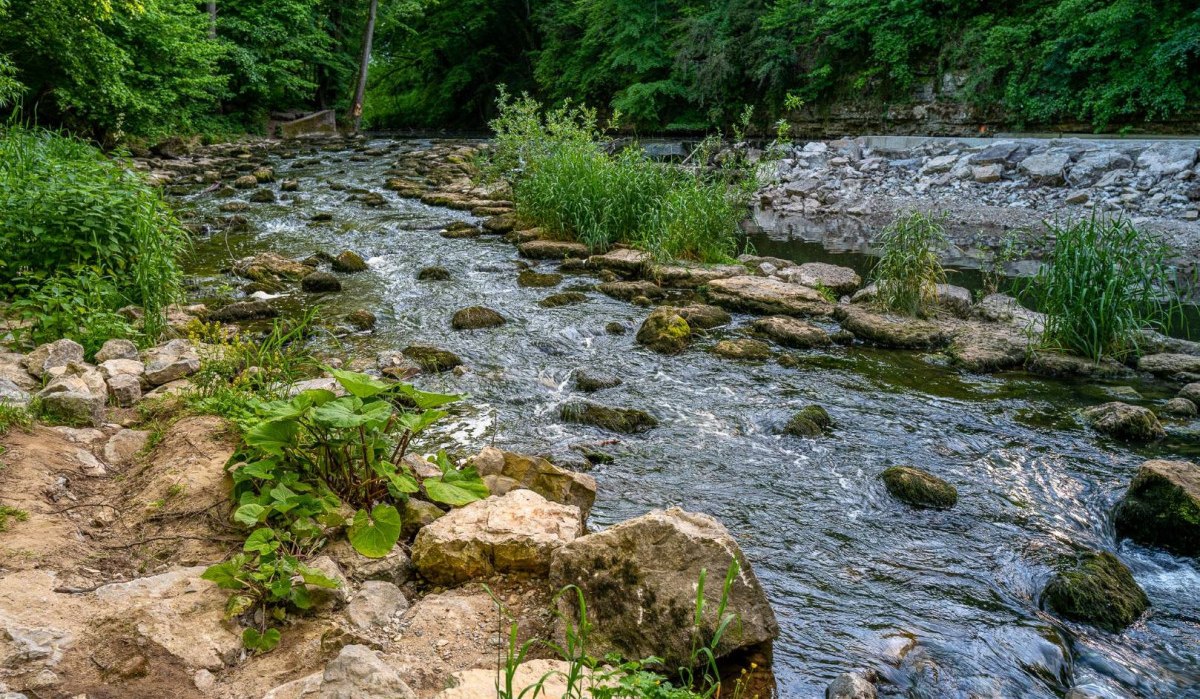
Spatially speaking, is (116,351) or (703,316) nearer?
(116,351)

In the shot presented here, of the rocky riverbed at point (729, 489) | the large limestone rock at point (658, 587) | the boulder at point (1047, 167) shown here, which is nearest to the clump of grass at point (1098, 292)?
the rocky riverbed at point (729, 489)

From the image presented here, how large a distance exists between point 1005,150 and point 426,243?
1148 cm

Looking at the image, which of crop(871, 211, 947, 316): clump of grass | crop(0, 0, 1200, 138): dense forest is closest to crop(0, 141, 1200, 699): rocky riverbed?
crop(871, 211, 947, 316): clump of grass

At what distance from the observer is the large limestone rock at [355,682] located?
5.81 ft

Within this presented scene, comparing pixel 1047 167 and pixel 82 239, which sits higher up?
Answer: pixel 1047 167

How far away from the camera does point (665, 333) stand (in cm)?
639

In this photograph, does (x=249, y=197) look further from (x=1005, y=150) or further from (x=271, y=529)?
(x=1005, y=150)

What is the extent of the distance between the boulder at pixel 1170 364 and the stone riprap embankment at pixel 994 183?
4599 mm

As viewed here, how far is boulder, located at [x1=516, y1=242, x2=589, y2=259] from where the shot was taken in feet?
30.9

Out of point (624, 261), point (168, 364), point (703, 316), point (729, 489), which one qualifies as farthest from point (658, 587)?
point (624, 261)

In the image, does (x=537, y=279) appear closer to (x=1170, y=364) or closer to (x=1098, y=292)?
(x=1098, y=292)

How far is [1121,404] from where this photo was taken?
4.89m

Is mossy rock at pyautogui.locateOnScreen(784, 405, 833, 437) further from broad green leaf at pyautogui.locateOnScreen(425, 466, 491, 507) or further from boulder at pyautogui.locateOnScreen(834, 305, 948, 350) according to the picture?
broad green leaf at pyautogui.locateOnScreen(425, 466, 491, 507)

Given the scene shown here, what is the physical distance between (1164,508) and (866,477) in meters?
1.38
